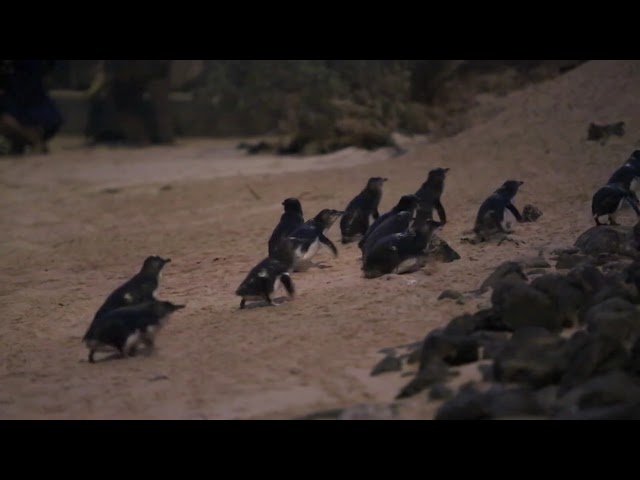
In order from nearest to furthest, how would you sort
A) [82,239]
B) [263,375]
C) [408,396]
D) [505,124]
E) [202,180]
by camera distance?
[408,396] → [263,375] → [82,239] → [505,124] → [202,180]

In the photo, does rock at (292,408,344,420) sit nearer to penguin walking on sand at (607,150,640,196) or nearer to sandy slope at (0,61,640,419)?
sandy slope at (0,61,640,419)

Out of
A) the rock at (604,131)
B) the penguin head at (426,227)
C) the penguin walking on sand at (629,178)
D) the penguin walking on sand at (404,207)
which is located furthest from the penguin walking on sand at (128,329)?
the rock at (604,131)

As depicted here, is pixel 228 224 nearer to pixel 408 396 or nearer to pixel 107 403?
pixel 107 403

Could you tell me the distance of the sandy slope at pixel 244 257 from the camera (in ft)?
17.4

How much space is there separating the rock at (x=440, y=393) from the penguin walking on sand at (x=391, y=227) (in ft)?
10.7

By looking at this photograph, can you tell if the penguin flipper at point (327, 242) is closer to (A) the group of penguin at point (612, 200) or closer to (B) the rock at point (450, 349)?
(A) the group of penguin at point (612, 200)

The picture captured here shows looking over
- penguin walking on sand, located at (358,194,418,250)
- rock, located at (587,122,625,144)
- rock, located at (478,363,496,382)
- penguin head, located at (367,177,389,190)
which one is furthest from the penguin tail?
rock, located at (587,122,625,144)

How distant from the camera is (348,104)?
17.8 meters

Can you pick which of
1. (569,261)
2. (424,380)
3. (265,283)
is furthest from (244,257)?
(424,380)

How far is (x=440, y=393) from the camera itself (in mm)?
4508

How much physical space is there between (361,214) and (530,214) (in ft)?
5.61
